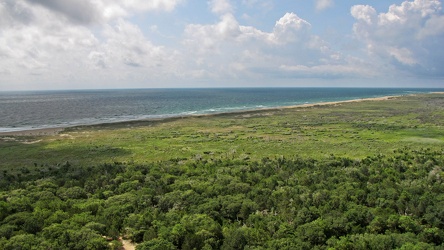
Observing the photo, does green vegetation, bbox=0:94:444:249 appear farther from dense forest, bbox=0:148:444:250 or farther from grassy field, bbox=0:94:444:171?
grassy field, bbox=0:94:444:171

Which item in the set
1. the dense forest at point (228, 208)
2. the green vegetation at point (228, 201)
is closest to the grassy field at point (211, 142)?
the green vegetation at point (228, 201)

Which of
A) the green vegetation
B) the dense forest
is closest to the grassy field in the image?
the green vegetation

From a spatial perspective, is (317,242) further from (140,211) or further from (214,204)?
(140,211)

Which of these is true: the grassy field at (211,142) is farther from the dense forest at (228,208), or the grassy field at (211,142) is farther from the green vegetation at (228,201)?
the dense forest at (228,208)

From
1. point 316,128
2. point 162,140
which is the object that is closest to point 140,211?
point 162,140

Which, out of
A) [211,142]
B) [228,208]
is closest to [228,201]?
[228,208]

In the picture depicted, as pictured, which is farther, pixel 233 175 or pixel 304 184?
pixel 233 175
